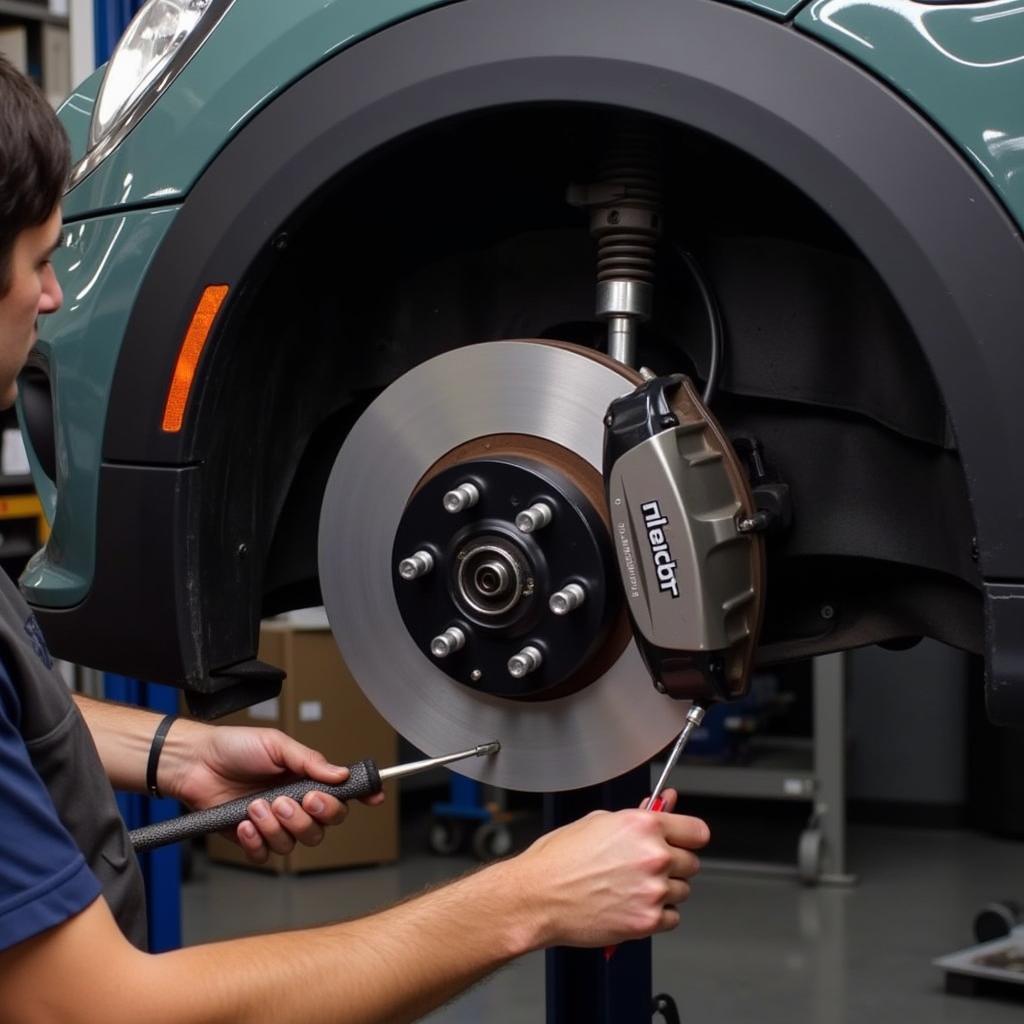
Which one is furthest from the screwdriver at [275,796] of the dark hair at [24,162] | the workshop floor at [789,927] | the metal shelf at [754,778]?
the metal shelf at [754,778]

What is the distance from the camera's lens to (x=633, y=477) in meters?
0.83

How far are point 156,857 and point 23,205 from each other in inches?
58.8

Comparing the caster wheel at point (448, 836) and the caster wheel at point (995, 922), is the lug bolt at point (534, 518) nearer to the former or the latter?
the caster wheel at point (995, 922)

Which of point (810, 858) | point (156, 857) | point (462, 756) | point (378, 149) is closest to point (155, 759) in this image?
point (462, 756)

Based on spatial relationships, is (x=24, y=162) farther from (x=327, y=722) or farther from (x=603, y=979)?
(x=327, y=722)

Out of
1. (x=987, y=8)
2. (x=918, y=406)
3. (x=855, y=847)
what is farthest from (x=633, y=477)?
(x=855, y=847)

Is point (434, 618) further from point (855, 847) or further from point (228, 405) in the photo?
point (855, 847)

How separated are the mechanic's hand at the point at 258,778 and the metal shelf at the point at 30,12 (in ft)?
7.67

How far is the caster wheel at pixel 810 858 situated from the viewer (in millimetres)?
3012

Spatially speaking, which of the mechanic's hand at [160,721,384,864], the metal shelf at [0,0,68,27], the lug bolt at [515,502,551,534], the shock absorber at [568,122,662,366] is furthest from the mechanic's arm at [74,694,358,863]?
the metal shelf at [0,0,68,27]

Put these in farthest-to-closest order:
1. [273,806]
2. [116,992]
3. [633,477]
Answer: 1. [273,806]
2. [633,477]
3. [116,992]

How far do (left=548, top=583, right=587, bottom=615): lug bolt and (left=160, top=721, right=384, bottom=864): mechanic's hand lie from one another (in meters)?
0.19

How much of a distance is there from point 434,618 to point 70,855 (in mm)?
341

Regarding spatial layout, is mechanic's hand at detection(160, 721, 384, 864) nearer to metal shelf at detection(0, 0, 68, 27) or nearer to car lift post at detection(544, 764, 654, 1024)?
car lift post at detection(544, 764, 654, 1024)
